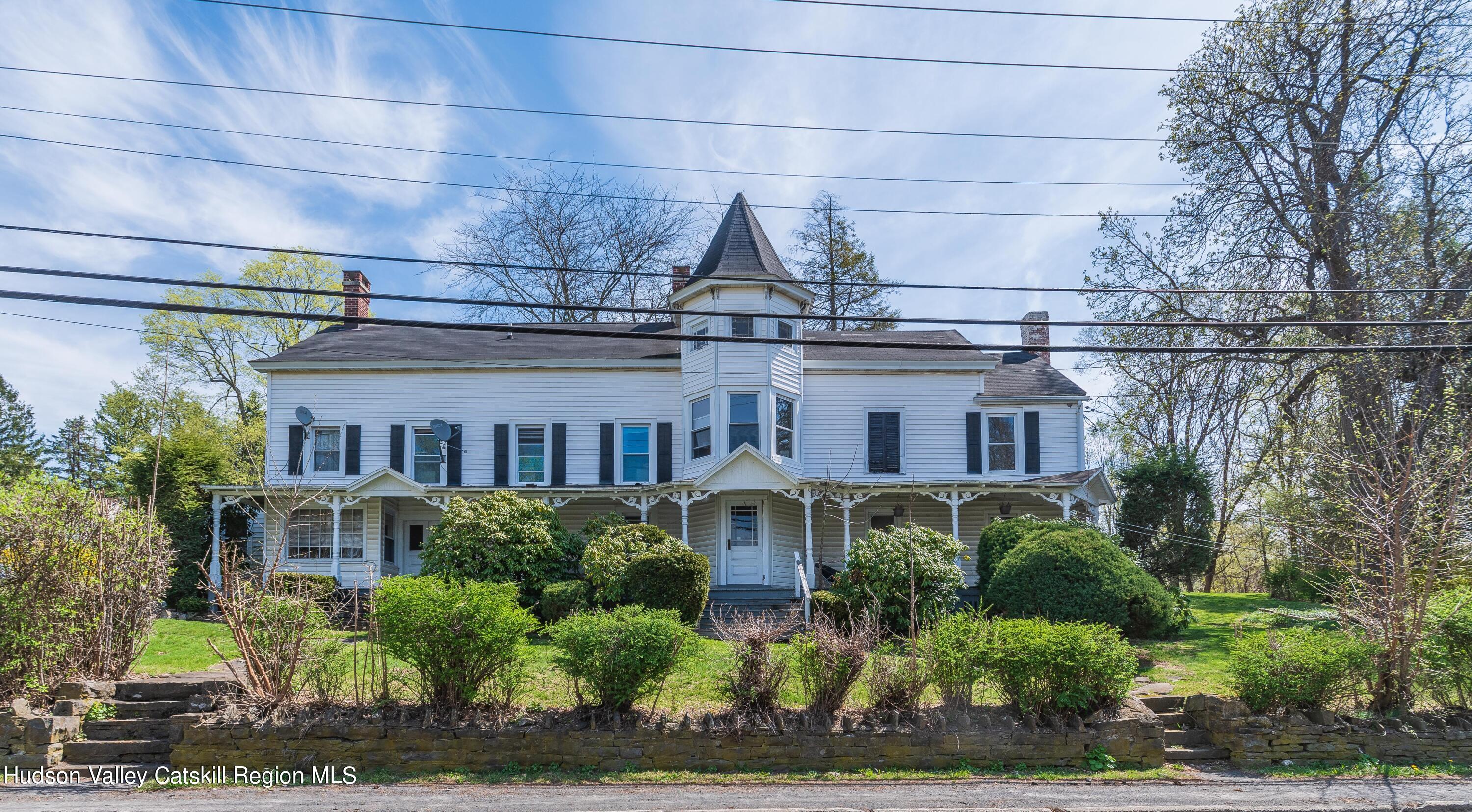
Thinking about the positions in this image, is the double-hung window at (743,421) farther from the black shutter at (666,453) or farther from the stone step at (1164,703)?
the stone step at (1164,703)

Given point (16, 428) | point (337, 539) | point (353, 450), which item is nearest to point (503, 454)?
point (353, 450)

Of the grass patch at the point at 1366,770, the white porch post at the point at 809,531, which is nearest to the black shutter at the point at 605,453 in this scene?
the white porch post at the point at 809,531

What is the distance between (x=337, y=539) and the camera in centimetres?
2066

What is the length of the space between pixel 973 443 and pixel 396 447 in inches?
541

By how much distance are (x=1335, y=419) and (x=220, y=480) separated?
23.9m

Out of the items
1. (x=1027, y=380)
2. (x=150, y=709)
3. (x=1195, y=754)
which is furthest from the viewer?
(x=1027, y=380)

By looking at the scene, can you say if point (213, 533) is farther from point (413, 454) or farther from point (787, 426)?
point (787, 426)

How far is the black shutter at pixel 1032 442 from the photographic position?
22.6 m

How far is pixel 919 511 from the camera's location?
74.5ft

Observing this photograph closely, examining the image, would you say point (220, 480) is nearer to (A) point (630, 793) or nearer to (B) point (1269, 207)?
(A) point (630, 793)

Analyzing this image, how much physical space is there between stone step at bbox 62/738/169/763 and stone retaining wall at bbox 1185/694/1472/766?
11.5 metres

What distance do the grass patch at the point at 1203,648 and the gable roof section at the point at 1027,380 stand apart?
5.53m

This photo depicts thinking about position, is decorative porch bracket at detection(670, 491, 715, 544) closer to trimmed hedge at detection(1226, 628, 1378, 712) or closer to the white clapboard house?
the white clapboard house

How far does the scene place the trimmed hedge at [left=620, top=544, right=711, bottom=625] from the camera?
15.7 metres
